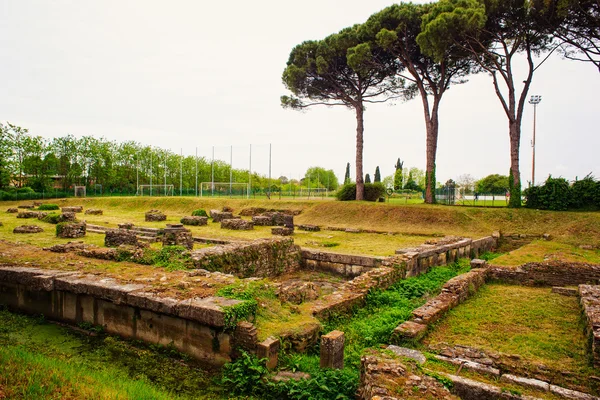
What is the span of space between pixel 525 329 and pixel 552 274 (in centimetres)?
441

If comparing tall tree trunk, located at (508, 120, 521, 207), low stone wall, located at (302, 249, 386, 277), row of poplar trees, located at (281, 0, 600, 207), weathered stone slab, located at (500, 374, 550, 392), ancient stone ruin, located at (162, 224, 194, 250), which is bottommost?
low stone wall, located at (302, 249, 386, 277)

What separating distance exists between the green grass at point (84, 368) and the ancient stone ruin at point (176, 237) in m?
6.14

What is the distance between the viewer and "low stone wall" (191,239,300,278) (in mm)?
9344

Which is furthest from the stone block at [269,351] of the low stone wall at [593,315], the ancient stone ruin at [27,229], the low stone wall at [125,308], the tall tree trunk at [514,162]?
the tall tree trunk at [514,162]

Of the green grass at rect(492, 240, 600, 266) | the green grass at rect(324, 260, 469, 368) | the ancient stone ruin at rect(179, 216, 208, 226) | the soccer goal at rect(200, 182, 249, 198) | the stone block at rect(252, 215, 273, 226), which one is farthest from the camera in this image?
the soccer goal at rect(200, 182, 249, 198)

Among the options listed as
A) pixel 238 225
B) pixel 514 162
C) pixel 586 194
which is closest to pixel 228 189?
pixel 238 225

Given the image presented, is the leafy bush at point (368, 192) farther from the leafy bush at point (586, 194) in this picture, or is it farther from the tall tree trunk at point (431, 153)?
the leafy bush at point (586, 194)

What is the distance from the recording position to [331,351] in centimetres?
480

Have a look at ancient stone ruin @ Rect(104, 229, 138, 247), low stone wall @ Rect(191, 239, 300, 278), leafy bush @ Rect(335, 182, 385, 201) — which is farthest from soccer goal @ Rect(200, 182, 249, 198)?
low stone wall @ Rect(191, 239, 300, 278)

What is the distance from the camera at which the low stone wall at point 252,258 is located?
368 inches

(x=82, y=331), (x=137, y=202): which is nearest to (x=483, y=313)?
(x=82, y=331)

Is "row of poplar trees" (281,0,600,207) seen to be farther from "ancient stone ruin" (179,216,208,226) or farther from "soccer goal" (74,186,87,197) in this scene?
"soccer goal" (74,186,87,197)

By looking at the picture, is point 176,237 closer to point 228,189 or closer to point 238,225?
point 238,225

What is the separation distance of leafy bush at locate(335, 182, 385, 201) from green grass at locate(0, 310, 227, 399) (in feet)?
88.1
